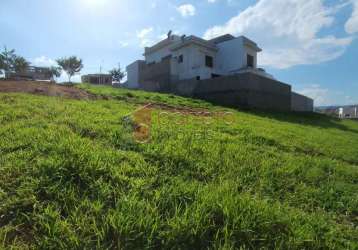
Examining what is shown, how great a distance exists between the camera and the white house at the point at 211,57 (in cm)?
2230

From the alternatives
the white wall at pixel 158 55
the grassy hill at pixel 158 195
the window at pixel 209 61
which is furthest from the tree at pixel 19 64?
the grassy hill at pixel 158 195

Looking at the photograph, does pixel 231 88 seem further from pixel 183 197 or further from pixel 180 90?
pixel 183 197

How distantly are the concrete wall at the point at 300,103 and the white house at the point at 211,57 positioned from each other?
3.49 m

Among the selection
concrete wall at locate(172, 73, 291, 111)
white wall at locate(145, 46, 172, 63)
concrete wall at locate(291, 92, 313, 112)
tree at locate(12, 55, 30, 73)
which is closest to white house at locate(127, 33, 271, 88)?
white wall at locate(145, 46, 172, 63)

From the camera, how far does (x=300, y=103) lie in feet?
78.1

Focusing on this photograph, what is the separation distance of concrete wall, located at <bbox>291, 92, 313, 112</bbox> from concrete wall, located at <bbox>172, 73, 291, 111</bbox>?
2187 mm

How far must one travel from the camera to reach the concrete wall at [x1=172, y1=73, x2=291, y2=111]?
1738cm

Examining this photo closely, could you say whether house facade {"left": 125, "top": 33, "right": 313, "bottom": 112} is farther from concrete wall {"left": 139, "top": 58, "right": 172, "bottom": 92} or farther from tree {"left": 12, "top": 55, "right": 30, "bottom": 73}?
tree {"left": 12, "top": 55, "right": 30, "bottom": 73}

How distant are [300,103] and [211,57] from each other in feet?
27.8

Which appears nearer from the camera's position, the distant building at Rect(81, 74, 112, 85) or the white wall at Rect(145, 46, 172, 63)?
the white wall at Rect(145, 46, 172, 63)

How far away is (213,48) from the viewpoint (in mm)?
23719

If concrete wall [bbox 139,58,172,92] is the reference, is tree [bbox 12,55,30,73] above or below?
above

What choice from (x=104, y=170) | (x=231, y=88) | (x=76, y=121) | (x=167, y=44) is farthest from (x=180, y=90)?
(x=104, y=170)

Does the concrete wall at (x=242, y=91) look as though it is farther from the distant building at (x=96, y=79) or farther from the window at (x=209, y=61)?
the distant building at (x=96, y=79)
